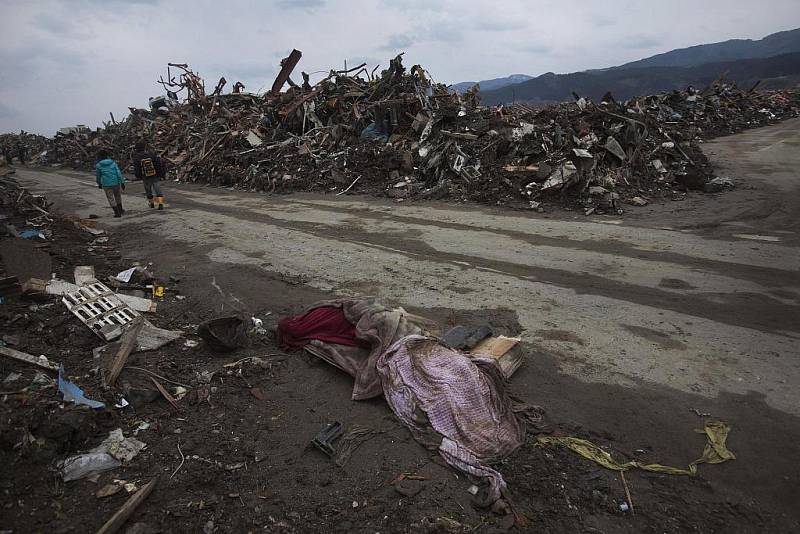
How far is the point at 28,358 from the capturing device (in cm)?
396

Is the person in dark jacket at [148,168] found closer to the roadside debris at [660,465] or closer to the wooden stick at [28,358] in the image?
the wooden stick at [28,358]

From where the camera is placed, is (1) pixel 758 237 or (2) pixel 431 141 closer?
(1) pixel 758 237

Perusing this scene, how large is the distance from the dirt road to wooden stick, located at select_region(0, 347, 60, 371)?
6.76ft

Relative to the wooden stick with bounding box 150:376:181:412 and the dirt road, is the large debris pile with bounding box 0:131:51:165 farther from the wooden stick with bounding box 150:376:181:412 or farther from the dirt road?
the wooden stick with bounding box 150:376:181:412

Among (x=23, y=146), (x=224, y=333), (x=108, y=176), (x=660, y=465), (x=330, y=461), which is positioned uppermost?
(x=23, y=146)

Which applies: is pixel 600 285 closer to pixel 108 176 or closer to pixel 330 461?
pixel 330 461

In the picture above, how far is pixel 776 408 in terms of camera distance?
11.2 feet

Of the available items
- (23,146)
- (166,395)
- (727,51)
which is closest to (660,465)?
(166,395)

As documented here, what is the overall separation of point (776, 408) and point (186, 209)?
12.8 metres

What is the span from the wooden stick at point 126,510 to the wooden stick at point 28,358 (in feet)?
6.45

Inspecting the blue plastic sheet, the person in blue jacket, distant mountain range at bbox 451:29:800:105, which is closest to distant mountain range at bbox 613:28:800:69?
distant mountain range at bbox 451:29:800:105

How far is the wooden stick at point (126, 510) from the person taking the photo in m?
2.47

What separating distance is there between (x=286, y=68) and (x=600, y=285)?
64.3 feet

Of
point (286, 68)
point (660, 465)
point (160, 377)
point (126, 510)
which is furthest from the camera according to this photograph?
point (286, 68)
